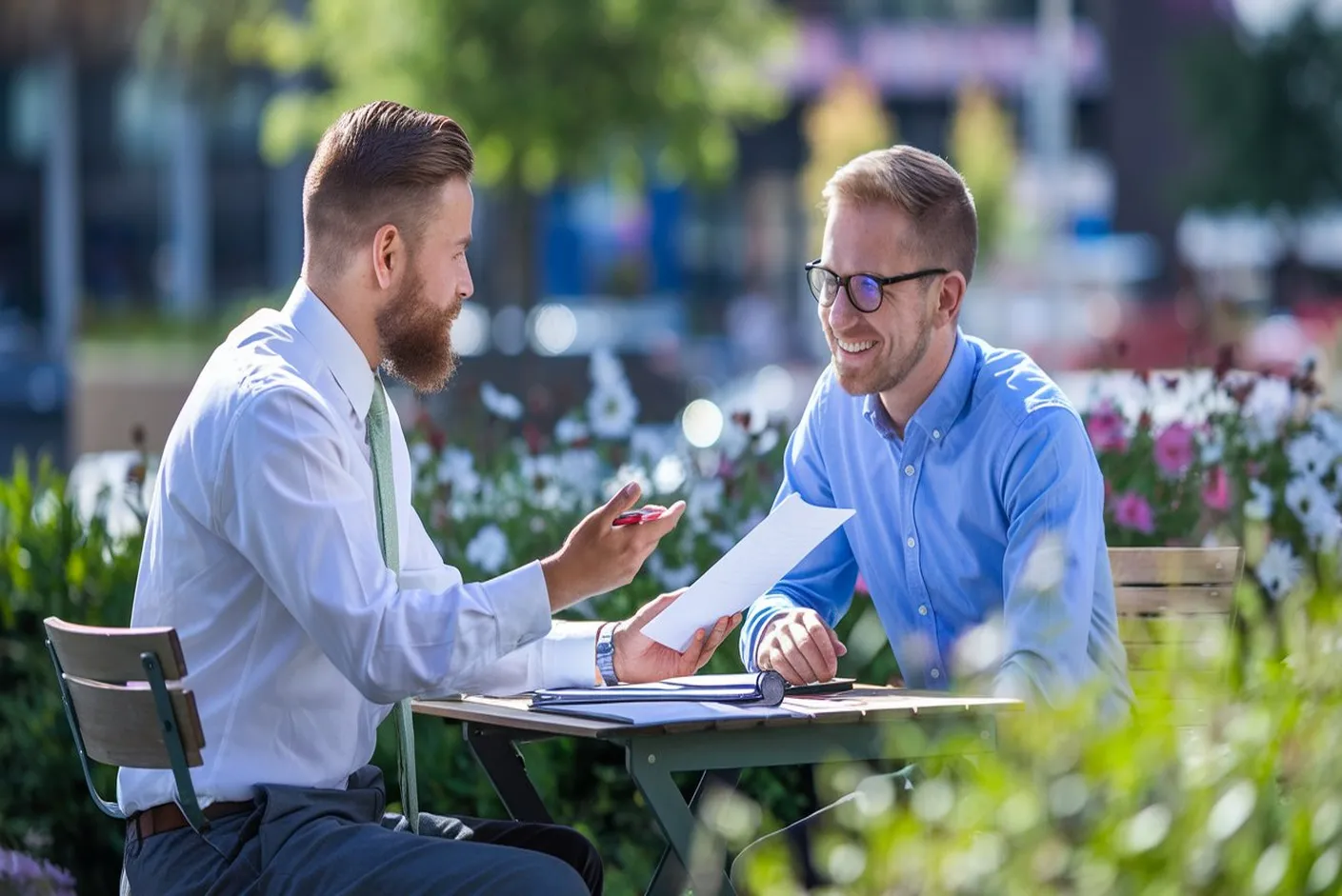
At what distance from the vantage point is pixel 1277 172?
2980 cm

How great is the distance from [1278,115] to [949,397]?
1094 inches

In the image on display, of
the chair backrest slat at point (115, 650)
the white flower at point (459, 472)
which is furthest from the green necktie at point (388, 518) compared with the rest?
the white flower at point (459, 472)

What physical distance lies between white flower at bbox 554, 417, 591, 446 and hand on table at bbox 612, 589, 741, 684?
2.51m

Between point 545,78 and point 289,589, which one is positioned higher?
point 545,78

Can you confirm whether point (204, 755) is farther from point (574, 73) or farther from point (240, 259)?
point (240, 259)

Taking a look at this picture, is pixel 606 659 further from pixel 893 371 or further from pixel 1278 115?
pixel 1278 115

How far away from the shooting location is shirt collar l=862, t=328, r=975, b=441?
3562 mm

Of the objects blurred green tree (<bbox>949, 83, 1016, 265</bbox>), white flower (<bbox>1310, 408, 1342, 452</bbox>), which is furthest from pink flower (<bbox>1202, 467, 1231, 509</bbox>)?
blurred green tree (<bbox>949, 83, 1016, 265</bbox>)

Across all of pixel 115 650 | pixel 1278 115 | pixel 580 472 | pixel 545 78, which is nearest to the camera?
pixel 115 650

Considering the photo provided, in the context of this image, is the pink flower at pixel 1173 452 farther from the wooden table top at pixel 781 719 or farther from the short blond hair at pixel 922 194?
the wooden table top at pixel 781 719

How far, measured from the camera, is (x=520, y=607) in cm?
292

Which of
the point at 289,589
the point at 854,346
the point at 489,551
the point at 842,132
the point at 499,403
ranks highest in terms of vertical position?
the point at 842,132

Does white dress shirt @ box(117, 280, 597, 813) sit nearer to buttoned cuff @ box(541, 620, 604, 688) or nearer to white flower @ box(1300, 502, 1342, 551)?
buttoned cuff @ box(541, 620, 604, 688)

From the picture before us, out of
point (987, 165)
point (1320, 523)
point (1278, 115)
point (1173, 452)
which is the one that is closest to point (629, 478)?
point (1173, 452)
